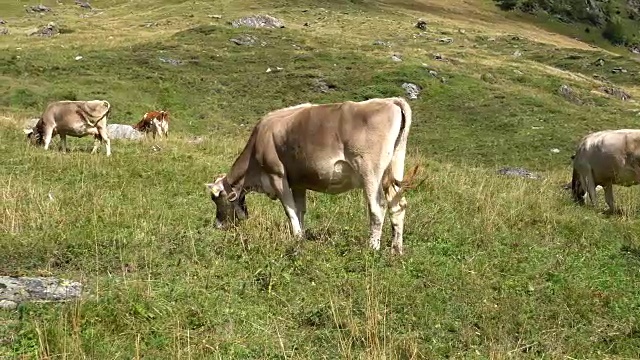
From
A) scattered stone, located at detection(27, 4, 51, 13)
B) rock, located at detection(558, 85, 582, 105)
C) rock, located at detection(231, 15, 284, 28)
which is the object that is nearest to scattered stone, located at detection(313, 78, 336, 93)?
rock, located at detection(558, 85, 582, 105)

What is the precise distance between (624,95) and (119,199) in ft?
160

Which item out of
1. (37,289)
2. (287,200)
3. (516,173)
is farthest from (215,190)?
(516,173)

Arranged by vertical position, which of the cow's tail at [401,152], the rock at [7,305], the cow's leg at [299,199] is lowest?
the cow's leg at [299,199]

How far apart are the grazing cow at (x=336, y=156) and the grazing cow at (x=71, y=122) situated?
10729 millimetres

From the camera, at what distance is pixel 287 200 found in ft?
32.5

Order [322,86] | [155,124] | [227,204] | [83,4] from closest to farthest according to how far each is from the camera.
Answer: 1. [227,204]
2. [155,124]
3. [322,86]
4. [83,4]

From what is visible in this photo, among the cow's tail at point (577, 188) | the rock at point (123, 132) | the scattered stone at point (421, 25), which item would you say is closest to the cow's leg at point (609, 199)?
the cow's tail at point (577, 188)

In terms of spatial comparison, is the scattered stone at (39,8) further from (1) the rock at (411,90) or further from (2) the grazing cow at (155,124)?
(2) the grazing cow at (155,124)

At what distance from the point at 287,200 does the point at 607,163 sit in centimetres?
909

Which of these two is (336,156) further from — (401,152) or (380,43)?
(380,43)

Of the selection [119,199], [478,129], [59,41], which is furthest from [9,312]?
[59,41]

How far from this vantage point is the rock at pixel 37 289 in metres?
6.63

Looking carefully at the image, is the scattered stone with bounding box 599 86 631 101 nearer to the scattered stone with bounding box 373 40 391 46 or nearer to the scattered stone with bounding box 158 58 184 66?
the scattered stone with bounding box 373 40 391 46

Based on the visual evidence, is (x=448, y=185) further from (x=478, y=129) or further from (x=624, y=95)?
(x=624, y=95)
